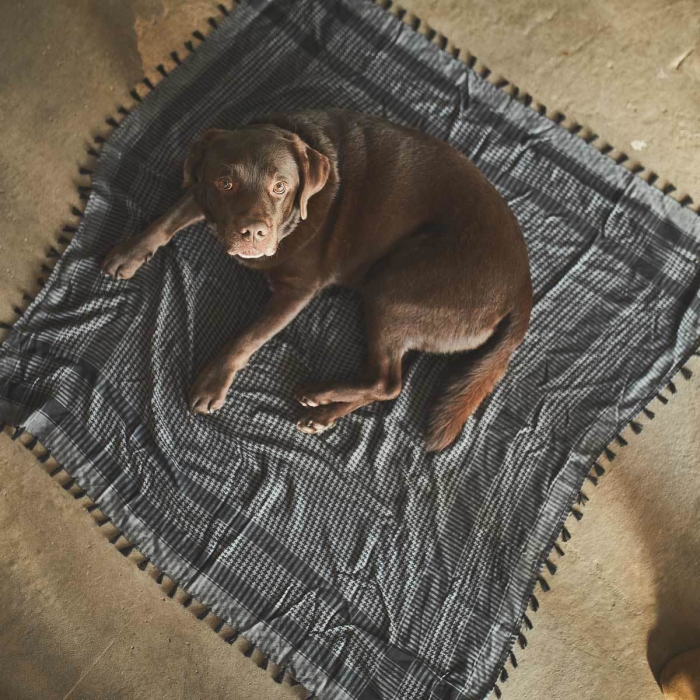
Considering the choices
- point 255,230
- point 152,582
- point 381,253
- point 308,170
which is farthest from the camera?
point 152,582

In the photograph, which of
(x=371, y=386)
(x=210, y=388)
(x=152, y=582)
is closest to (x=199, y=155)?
(x=210, y=388)

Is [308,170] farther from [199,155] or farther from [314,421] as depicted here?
[314,421]

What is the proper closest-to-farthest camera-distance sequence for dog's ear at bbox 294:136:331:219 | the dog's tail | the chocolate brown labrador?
1. dog's ear at bbox 294:136:331:219
2. the chocolate brown labrador
3. the dog's tail

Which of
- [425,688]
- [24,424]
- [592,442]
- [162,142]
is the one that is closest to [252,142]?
[162,142]

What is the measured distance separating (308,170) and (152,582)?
1.69 meters

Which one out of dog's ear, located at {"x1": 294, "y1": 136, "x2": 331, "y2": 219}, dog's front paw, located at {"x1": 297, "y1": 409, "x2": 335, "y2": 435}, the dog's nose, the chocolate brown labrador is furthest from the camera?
dog's front paw, located at {"x1": 297, "y1": 409, "x2": 335, "y2": 435}

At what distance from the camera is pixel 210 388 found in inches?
96.0

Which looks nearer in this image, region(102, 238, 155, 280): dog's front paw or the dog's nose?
the dog's nose

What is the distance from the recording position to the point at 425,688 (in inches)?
97.0

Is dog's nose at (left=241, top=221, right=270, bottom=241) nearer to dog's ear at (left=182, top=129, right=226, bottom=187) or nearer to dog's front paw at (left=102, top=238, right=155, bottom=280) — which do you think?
dog's ear at (left=182, top=129, right=226, bottom=187)

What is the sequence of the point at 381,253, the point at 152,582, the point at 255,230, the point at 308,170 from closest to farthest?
the point at 255,230
the point at 308,170
the point at 381,253
the point at 152,582

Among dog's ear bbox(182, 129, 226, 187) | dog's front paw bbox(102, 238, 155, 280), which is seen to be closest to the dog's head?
dog's ear bbox(182, 129, 226, 187)

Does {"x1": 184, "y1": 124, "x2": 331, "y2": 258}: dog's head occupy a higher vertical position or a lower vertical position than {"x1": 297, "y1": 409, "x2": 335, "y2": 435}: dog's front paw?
higher

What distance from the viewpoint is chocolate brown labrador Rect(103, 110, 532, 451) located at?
7.33 ft
